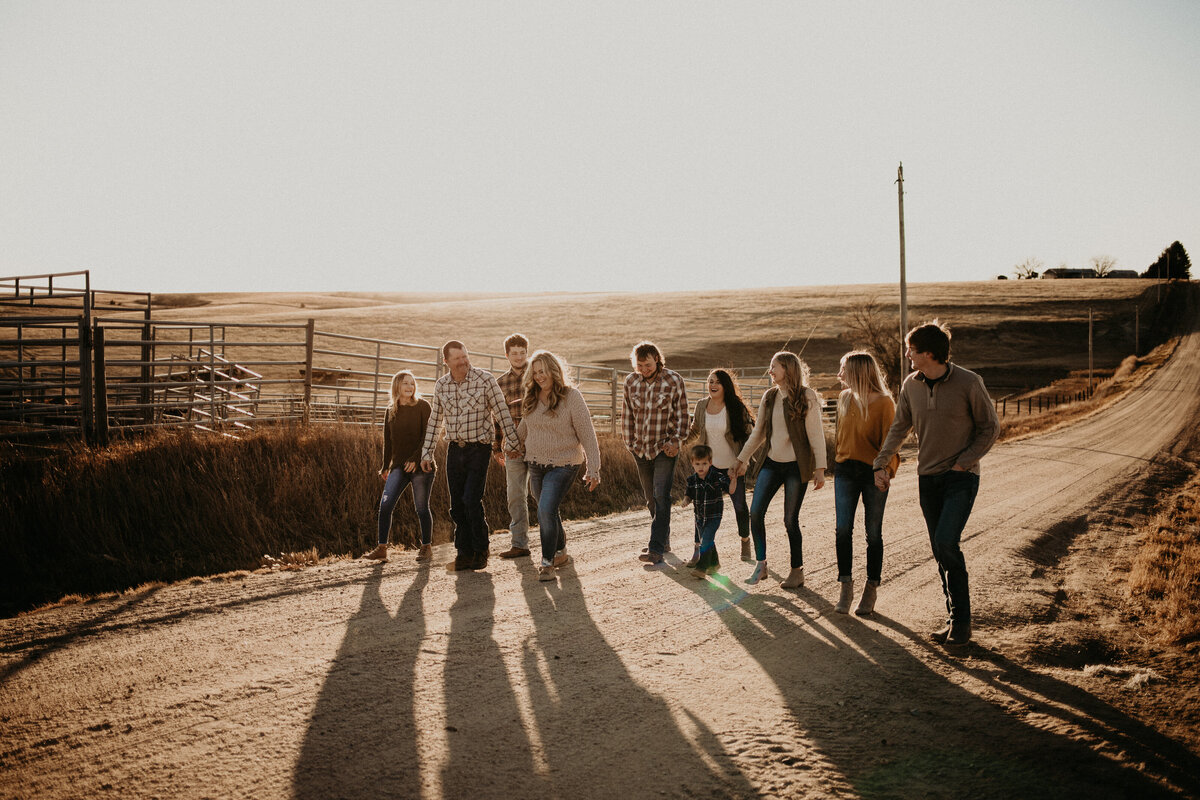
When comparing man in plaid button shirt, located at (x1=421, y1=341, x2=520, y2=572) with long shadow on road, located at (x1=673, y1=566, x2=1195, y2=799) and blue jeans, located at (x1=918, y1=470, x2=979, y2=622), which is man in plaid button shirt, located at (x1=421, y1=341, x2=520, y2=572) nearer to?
long shadow on road, located at (x1=673, y1=566, x2=1195, y2=799)

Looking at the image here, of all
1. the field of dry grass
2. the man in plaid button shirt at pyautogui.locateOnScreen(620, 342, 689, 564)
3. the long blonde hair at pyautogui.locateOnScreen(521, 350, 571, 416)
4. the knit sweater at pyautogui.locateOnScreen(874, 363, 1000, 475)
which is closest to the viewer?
the knit sweater at pyautogui.locateOnScreen(874, 363, 1000, 475)

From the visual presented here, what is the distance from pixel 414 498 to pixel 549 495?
1476mm

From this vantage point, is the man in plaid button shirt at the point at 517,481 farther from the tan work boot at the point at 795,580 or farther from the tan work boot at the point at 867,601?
the tan work boot at the point at 867,601

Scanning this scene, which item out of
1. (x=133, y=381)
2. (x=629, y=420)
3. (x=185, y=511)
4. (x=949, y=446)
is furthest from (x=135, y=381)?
(x=949, y=446)

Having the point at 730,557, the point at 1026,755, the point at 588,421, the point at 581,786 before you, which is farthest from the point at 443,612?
the point at 1026,755

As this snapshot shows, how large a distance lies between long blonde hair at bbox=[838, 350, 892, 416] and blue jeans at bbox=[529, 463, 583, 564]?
2.38 m

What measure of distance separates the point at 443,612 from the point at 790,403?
3142 millimetres

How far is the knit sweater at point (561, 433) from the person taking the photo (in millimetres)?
7094

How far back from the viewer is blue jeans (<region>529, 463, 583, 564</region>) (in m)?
6.92

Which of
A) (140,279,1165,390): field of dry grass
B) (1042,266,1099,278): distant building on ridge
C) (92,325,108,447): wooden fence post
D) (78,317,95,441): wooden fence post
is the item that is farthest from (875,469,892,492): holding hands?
(1042,266,1099,278): distant building on ridge

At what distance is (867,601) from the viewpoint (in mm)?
5977

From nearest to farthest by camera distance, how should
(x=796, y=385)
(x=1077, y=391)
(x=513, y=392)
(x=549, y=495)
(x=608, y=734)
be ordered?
(x=608, y=734) → (x=796, y=385) → (x=549, y=495) → (x=513, y=392) → (x=1077, y=391)

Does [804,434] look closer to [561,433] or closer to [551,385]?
[561,433]

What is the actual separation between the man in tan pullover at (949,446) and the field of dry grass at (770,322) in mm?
32565
